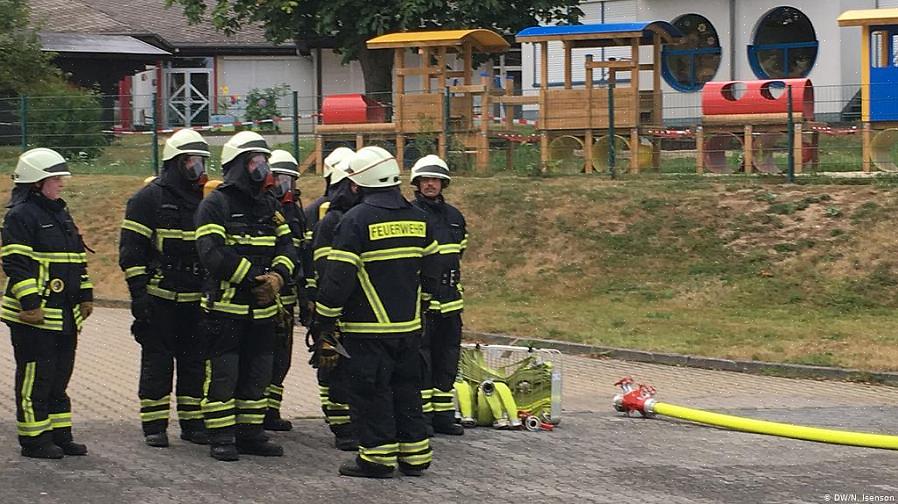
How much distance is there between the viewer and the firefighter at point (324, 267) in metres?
9.61

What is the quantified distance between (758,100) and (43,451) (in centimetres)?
1488

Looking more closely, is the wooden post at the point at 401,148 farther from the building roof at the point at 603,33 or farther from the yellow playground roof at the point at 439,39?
the building roof at the point at 603,33

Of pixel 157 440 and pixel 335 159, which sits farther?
pixel 335 159

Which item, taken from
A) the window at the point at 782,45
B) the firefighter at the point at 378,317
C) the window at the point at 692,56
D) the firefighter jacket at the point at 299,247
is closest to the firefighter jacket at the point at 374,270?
the firefighter at the point at 378,317

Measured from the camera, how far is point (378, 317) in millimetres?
8758

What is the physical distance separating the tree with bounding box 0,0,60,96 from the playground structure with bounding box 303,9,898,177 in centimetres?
1068

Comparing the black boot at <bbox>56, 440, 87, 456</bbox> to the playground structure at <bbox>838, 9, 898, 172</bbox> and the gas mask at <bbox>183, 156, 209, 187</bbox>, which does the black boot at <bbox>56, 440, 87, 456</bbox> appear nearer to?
the gas mask at <bbox>183, 156, 209, 187</bbox>

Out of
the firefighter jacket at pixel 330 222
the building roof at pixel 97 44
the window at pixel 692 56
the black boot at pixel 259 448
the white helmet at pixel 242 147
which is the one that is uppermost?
the building roof at pixel 97 44

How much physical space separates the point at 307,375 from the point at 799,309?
21.3 feet

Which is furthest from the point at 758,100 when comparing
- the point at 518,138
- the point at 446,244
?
the point at 446,244

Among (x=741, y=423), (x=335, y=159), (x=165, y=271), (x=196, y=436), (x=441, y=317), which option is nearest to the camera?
(x=165, y=271)

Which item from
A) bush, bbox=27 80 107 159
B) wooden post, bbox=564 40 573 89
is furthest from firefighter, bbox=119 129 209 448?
bush, bbox=27 80 107 159

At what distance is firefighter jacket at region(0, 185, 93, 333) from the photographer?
354 inches

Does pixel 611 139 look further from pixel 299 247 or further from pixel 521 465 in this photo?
pixel 521 465
